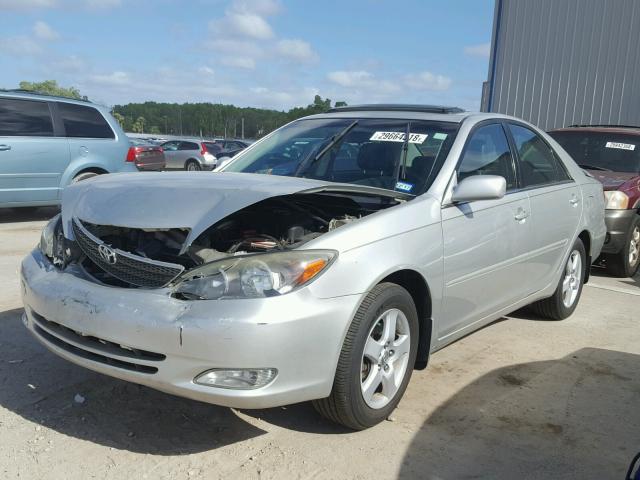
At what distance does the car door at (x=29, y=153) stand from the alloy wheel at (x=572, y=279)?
22.9 feet

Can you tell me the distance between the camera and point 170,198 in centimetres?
288

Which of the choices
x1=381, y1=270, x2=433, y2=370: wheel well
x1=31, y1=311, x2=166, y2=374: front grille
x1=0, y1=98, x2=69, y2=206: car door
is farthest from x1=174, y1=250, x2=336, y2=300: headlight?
x1=0, y1=98, x2=69, y2=206: car door

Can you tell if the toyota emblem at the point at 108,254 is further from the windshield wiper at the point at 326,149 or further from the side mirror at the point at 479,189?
the side mirror at the point at 479,189

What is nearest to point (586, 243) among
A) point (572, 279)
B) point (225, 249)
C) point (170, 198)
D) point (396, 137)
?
point (572, 279)

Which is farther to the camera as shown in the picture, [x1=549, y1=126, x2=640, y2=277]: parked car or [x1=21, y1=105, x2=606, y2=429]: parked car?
[x1=549, y1=126, x2=640, y2=277]: parked car

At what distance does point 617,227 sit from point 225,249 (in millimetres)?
4880

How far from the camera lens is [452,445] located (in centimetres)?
288

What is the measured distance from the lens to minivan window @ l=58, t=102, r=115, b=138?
8875 millimetres

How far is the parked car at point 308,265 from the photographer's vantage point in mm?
2486

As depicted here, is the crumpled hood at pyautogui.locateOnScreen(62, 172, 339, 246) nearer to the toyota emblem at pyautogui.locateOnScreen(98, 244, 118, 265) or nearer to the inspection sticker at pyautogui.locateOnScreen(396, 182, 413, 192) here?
the toyota emblem at pyautogui.locateOnScreen(98, 244, 118, 265)

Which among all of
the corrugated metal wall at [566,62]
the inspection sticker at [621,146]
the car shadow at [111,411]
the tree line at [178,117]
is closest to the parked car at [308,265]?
the car shadow at [111,411]

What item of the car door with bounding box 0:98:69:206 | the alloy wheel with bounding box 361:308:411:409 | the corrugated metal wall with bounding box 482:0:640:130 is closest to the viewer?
the alloy wheel with bounding box 361:308:411:409

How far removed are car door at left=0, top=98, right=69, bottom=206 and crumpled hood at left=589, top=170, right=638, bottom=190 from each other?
23.3ft

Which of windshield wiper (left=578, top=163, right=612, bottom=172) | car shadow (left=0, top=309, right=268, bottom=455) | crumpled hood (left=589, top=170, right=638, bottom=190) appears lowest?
car shadow (left=0, top=309, right=268, bottom=455)
